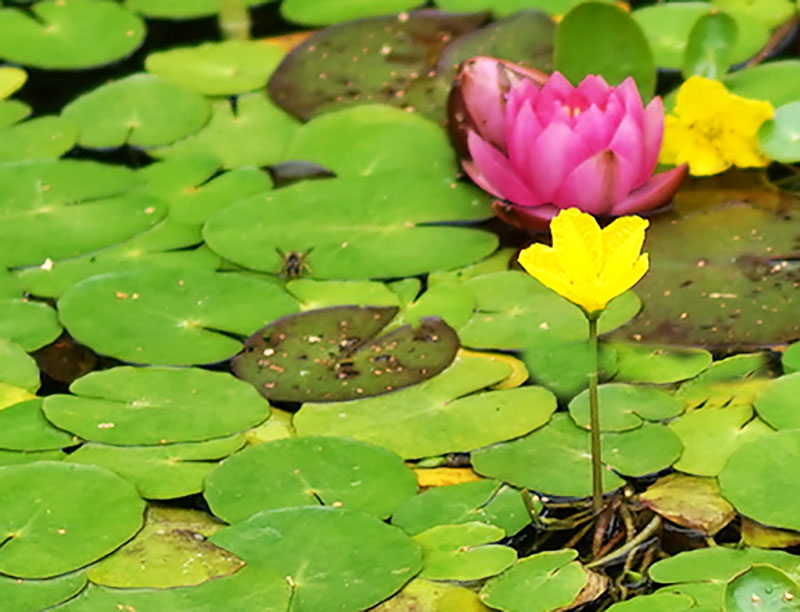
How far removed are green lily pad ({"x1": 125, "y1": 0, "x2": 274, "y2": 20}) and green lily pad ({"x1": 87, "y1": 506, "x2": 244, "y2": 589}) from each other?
1.66 metres

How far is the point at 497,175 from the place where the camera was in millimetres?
2436

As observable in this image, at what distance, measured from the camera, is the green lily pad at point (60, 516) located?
1811 mm

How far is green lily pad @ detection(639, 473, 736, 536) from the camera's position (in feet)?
6.02

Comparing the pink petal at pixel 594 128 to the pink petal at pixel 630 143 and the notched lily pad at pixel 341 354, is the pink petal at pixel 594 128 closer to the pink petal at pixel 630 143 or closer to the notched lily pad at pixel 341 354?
the pink petal at pixel 630 143

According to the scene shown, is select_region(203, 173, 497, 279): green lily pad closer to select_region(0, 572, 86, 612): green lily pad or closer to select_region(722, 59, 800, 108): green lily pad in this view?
select_region(722, 59, 800, 108): green lily pad

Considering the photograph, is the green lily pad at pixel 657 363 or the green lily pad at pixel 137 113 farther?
the green lily pad at pixel 137 113

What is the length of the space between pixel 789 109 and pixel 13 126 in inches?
59.0

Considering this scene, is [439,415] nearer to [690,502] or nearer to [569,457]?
[569,457]

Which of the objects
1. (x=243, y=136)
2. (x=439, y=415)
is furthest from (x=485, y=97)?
(x=439, y=415)

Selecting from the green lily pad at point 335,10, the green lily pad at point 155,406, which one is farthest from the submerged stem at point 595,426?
the green lily pad at point 335,10

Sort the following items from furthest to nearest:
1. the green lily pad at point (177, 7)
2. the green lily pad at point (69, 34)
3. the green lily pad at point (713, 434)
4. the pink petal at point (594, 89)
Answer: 1. the green lily pad at point (177, 7)
2. the green lily pad at point (69, 34)
3. the pink petal at point (594, 89)
4. the green lily pad at point (713, 434)

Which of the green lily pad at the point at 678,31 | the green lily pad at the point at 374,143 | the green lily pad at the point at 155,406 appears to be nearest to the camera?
the green lily pad at the point at 155,406

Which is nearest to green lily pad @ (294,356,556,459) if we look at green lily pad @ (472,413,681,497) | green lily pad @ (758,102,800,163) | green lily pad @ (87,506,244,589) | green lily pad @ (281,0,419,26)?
green lily pad @ (472,413,681,497)

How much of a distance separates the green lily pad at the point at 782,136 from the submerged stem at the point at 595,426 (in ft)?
2.92
